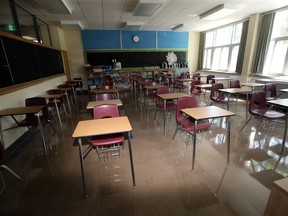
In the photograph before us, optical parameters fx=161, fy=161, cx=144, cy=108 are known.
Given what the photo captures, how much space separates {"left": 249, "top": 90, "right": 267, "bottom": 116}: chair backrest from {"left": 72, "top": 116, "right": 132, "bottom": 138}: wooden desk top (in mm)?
2617

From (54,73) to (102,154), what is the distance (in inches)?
191

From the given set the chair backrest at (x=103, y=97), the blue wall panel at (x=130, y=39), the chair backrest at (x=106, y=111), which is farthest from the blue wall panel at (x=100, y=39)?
the chair backrest at (x=106, y=111)

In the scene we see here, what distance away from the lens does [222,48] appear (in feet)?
26.4

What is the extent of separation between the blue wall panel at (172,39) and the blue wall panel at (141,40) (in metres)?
0.41

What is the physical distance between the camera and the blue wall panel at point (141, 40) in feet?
28.2

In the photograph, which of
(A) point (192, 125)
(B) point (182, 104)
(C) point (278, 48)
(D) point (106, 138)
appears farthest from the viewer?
(C) point (278, 48)

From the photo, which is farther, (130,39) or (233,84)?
(130,39)

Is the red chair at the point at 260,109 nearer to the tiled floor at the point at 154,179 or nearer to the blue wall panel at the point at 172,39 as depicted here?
the tiled floor at the point at 154,179

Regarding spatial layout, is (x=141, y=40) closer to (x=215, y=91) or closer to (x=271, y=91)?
(x=215, y=91)

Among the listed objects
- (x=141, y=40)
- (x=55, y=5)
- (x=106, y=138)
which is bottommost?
(x=106, y=138)

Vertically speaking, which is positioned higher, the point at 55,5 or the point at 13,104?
the point at 55,5

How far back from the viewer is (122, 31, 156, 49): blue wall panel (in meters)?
8.59

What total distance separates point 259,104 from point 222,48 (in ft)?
18.8

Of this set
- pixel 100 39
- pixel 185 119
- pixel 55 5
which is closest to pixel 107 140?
pixel 185 119
